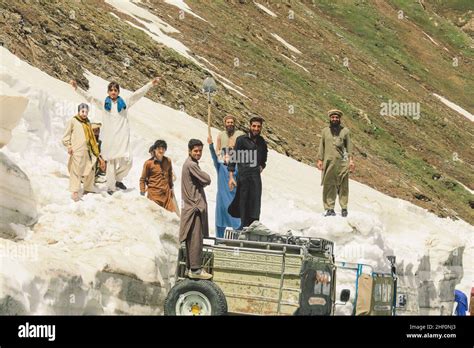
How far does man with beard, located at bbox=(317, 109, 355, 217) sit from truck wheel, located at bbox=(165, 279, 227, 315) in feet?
20.1

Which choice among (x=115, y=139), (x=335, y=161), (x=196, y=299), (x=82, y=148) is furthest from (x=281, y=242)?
(x=335, y=161)

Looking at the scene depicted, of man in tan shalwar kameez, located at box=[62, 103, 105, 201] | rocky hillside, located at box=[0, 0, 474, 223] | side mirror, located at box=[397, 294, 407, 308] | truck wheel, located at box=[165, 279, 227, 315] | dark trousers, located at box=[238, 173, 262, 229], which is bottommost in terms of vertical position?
truck wheel, located at box=[165, 279, 227, 315]

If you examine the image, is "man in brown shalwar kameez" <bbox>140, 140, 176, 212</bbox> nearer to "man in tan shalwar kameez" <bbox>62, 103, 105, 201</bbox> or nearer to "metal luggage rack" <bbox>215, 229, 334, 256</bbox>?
"man in tan shalwar kameez" <bbox>62, 103, 105, 201</bbox>

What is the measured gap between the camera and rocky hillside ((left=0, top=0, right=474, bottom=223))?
1158 inches

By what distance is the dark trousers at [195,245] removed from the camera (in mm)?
12605

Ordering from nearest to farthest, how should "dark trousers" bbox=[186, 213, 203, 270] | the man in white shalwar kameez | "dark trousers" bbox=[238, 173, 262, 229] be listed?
"dark trousers" bbox=[186, 213, 203, 270] < "dark trousers" bbox=[238, 173, 262, 229] < the man in white shalwar kameez

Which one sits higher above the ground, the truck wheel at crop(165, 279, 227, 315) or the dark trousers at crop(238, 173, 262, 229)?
the dark trousers at crop(238, 173, 262, 229)

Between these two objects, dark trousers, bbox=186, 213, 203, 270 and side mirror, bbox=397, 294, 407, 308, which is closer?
dark trousers, bbox=186, 213, 203, 270

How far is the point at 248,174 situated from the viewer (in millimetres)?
16125

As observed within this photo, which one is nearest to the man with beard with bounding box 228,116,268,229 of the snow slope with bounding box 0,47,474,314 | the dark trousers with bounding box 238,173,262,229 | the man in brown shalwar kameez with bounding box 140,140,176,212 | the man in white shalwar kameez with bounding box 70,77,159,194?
the dark trousers with bounding box 238,173,262,229

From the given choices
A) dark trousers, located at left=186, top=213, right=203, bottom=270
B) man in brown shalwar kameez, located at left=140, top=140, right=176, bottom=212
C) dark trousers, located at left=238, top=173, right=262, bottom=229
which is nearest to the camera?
dark trousers, located at left=186, top=213, right=203, bottom=270

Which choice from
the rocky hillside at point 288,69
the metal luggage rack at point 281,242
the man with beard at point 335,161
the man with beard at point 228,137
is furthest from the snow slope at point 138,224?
the rocky hillside at point 288,69

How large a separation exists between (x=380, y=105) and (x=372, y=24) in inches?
1005
